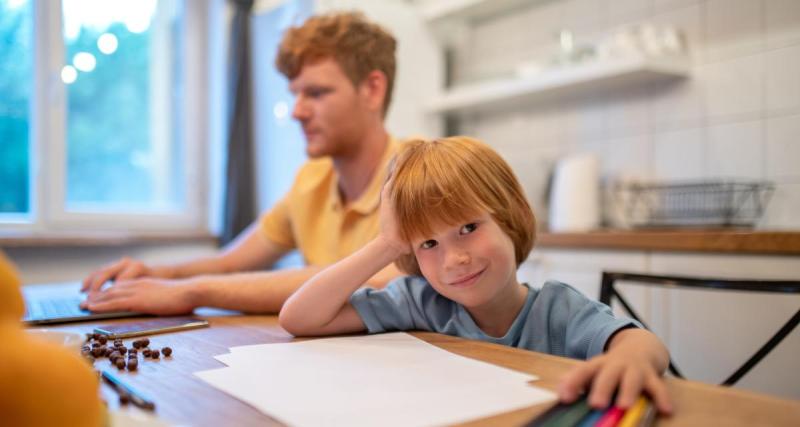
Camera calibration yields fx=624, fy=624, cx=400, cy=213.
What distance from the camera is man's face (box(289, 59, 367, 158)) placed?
1553mm

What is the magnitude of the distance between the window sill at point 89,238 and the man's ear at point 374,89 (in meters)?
1.63

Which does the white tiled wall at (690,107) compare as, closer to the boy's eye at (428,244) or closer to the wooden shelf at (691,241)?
the wooden shelf at (691,241)

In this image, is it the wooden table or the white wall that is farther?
the white wall

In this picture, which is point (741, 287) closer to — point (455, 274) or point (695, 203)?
point (455, 274)

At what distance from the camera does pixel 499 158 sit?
0.89 meters

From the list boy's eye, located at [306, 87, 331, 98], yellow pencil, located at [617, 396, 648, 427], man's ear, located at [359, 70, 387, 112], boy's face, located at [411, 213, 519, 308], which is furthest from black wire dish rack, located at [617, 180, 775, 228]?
yellow pencil, located at [617, 396, 648, 427]

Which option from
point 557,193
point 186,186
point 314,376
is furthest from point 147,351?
Answer: point 186,186

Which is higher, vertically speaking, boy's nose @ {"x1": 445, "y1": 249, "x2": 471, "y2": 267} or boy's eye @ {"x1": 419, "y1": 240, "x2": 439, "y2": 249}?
boy's eye @ {"x1": 419, "y1": 240, "x2": 439, "y2": 249}

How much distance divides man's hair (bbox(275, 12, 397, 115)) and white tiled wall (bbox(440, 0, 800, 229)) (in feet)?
3.77

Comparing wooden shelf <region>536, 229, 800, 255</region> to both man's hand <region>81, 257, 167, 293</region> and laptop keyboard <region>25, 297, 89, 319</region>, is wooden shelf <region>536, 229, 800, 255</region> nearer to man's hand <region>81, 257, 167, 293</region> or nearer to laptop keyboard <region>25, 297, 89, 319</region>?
man's hand <region>81, 257, 167, 293</region>

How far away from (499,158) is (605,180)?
163cm

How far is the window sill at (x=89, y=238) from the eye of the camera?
97.0 inches

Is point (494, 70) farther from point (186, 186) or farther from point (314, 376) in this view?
point (314, 376)

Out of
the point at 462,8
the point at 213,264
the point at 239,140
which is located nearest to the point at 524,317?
the point at 213,264
